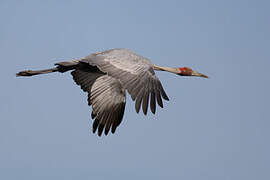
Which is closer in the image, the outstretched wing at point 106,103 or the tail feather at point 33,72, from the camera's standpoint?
the outstretched wing at point 106,103

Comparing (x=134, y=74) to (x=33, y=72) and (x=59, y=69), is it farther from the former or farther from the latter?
(x=33, y=72)

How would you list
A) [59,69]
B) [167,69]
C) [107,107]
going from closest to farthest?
[107,107] → [59,69] → [167,69]

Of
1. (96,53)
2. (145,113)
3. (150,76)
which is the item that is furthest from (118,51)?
(145,113)

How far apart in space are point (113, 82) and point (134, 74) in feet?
5.22

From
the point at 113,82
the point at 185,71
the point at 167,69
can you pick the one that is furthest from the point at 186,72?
the point at 113,82

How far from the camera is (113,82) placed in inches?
648

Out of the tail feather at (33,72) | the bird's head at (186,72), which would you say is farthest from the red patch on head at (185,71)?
the tail feather at (33,72)

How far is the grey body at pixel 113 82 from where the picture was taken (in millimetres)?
14695

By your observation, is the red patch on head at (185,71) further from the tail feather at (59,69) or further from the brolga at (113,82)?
the tail feather at (59,69)

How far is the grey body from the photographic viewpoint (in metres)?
14.7

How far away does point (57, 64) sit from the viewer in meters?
16.7

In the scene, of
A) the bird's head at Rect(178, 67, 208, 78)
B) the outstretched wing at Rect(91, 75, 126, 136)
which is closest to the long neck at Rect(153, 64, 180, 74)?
the bird's head at Rect(178, 67, 208, 78)

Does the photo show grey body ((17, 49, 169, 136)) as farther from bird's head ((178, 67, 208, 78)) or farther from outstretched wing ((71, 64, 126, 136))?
bird's head ((178, 67, 208, 78))

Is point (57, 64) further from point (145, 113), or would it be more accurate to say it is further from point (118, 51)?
point (145, 113)
